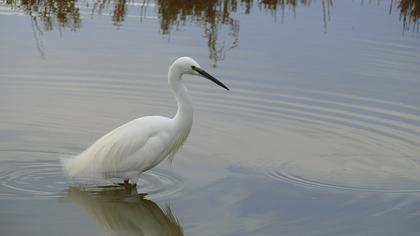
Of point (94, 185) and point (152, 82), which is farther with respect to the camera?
point (152, 82)

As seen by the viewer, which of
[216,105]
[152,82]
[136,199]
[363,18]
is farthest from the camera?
[363,18]

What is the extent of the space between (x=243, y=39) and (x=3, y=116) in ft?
14.0

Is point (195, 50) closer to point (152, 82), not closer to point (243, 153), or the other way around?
point (152, 82)

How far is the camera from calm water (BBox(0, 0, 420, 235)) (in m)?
7.04

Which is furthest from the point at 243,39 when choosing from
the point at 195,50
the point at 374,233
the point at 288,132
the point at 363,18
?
the point at 374,233

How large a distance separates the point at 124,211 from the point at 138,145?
0.66 metres

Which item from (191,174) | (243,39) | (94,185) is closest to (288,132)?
(191,174)

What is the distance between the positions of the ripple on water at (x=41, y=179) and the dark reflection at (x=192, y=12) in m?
3.97

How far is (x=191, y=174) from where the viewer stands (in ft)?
25.8

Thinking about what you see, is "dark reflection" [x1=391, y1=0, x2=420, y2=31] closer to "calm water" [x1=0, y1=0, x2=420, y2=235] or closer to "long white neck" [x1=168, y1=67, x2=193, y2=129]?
"calm water" [x1=0, y1=0, x2=420, y2=235]

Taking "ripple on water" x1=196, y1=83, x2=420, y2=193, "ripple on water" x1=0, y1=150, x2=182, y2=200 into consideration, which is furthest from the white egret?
"ripple on water" x1=196, y1=83, x2=420, y2=193

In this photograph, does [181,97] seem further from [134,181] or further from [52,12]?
[52,12]

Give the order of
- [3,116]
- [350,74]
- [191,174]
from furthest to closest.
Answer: [350,74], [3,116], [191,174]

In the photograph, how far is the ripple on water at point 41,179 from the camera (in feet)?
23.8
